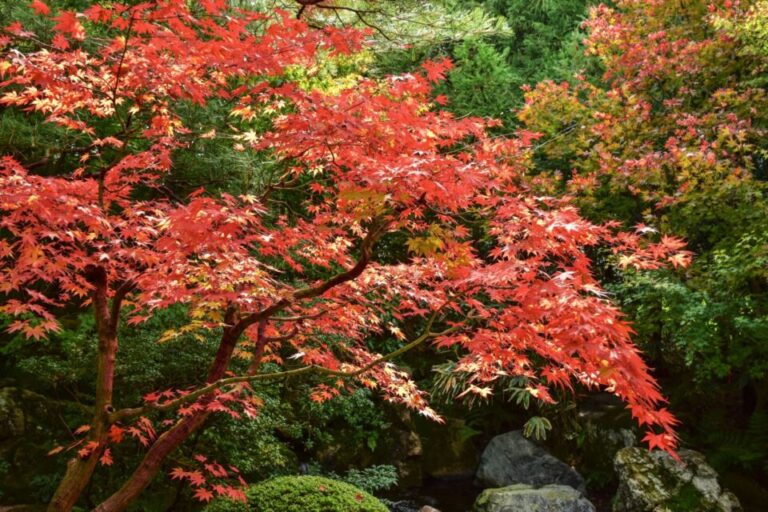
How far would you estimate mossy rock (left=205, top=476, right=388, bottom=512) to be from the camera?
469 centimetres

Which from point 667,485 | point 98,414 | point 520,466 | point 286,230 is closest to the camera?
point 98,414

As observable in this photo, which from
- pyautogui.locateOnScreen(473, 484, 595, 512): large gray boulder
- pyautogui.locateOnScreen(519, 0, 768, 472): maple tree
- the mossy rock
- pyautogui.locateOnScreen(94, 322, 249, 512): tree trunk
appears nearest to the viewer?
pyautogui.locateOnScreen(94, 322, 249, 512): tree trunk

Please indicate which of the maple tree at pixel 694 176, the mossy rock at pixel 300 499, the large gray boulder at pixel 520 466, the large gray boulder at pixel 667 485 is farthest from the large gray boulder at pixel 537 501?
the mossy rock at pixel 300 499

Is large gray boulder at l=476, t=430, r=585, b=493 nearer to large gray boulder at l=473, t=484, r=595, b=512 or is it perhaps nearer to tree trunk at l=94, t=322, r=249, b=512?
large gray boulder at l=473, t=484, r=595, b=512

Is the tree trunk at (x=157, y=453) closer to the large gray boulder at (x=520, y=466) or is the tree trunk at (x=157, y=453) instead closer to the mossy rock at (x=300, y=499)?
the mossy rock at (x=300, y=499)

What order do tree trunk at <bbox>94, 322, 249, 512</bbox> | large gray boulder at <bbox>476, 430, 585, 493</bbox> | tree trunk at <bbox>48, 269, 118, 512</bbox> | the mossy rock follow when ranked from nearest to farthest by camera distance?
tree trunk at <bbox>48, 269, 118, 512</bbox>, tree trunk at <bbox>94, 322, 249, 512</bbox>, the mossy rock, large gray boulder at <bbox>476, 430, 585, 493</bbox>

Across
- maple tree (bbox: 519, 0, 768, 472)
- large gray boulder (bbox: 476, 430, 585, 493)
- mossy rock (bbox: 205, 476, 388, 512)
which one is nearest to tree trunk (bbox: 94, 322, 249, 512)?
mossy rock (bbox: 205, 476, 388, 512)

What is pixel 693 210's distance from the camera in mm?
6926

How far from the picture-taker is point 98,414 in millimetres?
3799

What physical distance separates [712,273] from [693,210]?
2.86 feet

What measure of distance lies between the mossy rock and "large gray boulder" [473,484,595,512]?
2554 millimetres

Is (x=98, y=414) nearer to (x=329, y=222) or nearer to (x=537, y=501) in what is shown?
(x=329, y=222)

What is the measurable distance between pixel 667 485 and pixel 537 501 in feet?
5.52

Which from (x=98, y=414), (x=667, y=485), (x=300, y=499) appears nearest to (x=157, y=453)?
(x=98, y=414)
